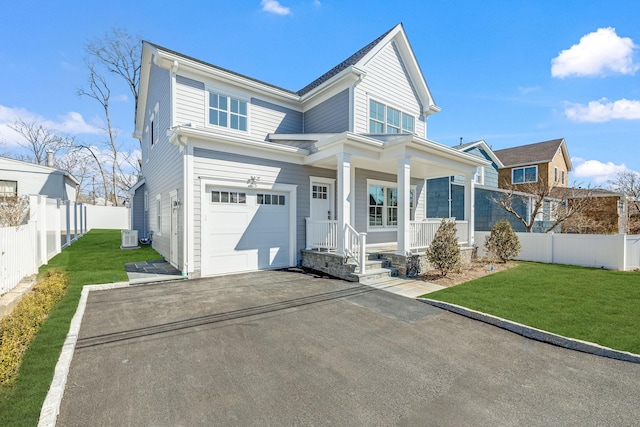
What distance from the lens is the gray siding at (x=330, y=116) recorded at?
995 centimetres

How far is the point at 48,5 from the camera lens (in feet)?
32.7

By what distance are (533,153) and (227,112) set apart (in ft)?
80.1

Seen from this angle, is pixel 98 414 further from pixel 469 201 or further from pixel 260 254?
pixel 469 201

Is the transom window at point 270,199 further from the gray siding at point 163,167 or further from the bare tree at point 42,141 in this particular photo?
the bare tree at point 42,141

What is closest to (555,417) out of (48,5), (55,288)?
(55,288)

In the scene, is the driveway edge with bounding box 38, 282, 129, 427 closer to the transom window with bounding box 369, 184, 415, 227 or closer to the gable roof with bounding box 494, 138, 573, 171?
the transom window with bounding box 369, 184, 415, 227

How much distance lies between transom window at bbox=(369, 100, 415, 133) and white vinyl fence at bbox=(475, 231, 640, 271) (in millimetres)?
5525

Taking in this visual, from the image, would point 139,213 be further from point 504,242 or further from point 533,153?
point 533,153

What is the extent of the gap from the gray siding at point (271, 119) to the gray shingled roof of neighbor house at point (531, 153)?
66.4 feet

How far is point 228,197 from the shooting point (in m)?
8.20

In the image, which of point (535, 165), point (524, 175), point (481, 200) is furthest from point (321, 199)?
point (535, 165)

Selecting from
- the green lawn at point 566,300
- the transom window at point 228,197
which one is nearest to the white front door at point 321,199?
the transom window at point 228,197

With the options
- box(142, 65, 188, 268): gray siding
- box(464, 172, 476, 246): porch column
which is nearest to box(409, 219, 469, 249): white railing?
box(464, 172, 476, 246): porch column

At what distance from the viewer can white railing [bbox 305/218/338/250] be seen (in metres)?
8.46
